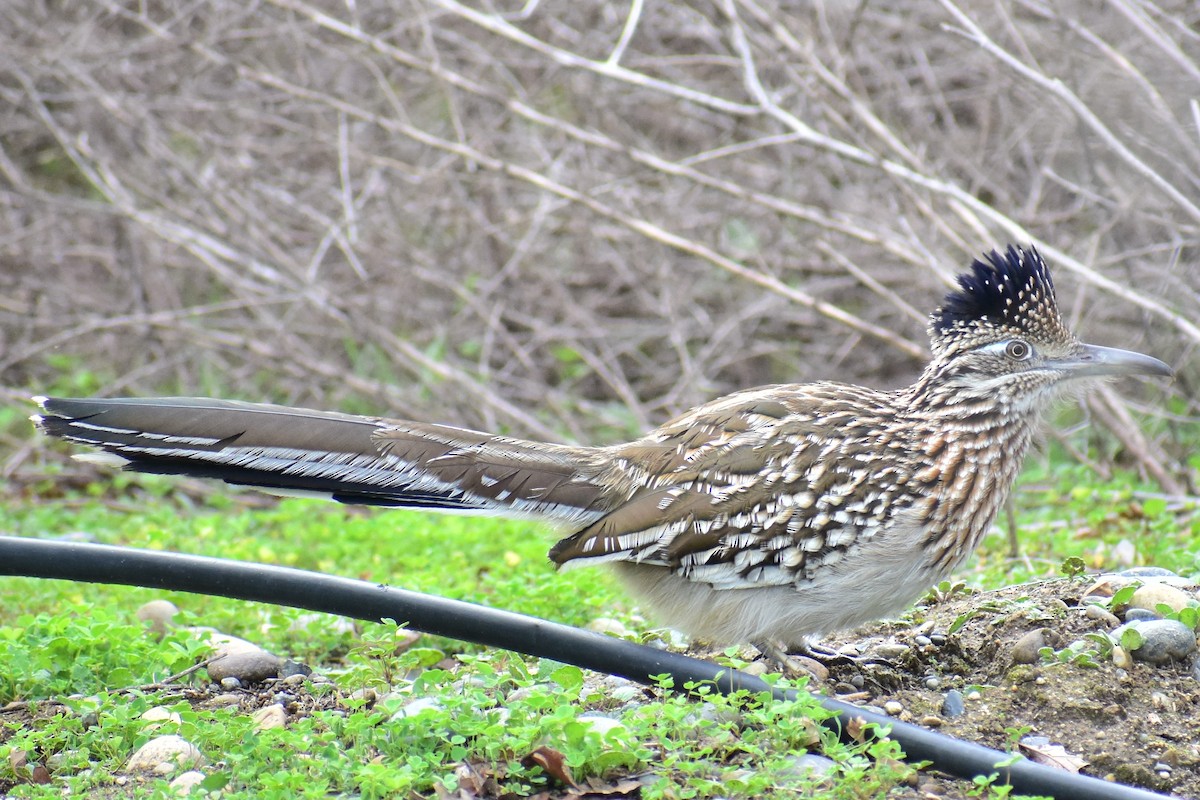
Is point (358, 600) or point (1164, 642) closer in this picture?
point (358, 600)

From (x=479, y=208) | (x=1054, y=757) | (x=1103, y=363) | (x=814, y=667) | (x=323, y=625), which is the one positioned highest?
(x=479, y=208)

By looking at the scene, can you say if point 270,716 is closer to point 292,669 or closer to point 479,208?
point 292,669

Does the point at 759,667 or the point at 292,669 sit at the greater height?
the point at 759,667

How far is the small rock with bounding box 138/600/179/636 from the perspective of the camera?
5406mm

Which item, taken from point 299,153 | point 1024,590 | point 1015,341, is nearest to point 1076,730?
point 1024,590

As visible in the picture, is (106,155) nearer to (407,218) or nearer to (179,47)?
(179,47)

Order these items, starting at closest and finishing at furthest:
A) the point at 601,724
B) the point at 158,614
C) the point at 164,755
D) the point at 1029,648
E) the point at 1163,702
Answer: the point at 601,724 < the point at 164,755 < the point at 1163,702 < the point at 1029,648 < the point at 158,614

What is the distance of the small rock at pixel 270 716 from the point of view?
405 cm

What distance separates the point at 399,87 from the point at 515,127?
3.36 ft

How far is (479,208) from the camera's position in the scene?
1009cm

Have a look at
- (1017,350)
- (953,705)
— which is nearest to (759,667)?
(953,705)

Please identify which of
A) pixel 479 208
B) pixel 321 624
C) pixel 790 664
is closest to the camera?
pixel 790 664

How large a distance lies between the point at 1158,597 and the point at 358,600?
274cm

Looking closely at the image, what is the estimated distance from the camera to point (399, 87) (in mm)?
10148
